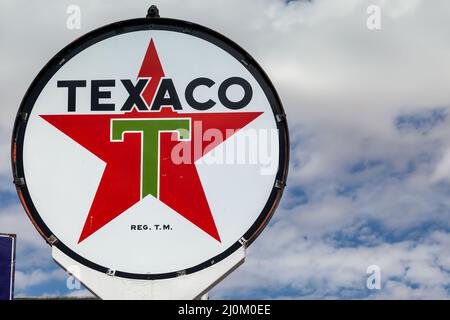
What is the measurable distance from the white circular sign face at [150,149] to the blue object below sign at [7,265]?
22.1 inches

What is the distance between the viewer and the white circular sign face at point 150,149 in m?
8.89

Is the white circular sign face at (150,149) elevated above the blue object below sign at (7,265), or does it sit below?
above

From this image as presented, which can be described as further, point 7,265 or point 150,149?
point 7,265

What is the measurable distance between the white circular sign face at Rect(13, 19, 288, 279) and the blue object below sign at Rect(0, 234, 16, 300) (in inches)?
22.1

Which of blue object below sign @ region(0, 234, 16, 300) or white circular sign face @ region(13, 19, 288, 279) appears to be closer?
white circular sign face @ region(13, 19, 288, 279)

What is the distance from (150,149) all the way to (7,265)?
70.5 inches

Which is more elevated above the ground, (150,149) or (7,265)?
(150,149)

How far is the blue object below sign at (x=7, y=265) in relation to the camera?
920cm

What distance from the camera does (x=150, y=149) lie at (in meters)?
9.07

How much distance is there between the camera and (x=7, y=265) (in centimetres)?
937

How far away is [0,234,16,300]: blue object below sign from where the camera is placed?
30.2 ft

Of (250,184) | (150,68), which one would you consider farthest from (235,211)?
(150,68)

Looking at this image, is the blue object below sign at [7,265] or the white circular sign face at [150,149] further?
the blue object below sign at [7,265]
